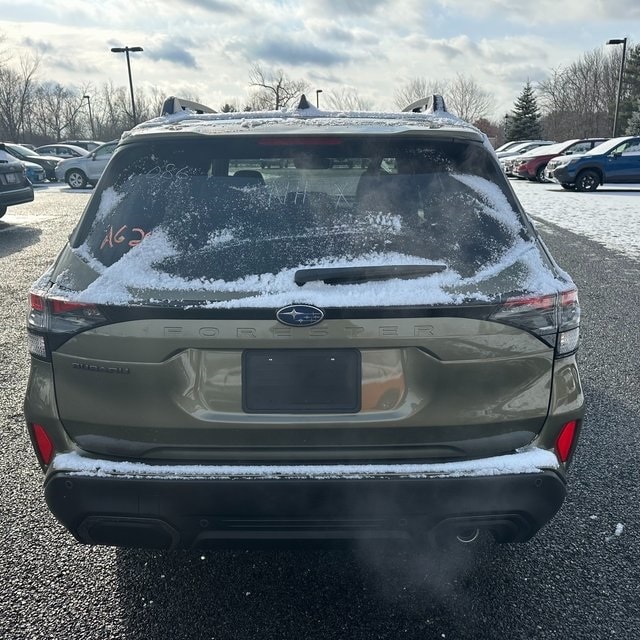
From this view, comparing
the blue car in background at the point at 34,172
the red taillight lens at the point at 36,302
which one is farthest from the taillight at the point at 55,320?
the blue car in background at the point at 34,172

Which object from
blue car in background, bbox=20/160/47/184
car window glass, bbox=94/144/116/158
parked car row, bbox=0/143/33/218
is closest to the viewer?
parked car row, bbox=0/143/33/218

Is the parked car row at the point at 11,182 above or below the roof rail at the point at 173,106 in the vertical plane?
below

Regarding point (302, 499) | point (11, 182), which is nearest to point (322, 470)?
point (302, 499)

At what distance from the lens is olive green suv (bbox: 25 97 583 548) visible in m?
1.84

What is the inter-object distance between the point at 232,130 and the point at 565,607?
7.16 ft

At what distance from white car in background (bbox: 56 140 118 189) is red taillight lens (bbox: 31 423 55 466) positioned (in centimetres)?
2114

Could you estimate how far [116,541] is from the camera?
81.9 inches

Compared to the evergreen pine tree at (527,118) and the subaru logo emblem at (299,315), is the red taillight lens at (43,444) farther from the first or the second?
the evergreen pine tree at (527,118)

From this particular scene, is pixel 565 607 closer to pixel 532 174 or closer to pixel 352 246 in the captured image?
pixel 352 246

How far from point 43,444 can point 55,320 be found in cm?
45

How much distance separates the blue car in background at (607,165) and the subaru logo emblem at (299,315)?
65.0ft

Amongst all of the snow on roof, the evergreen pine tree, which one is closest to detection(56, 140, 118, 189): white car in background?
the snow on roof

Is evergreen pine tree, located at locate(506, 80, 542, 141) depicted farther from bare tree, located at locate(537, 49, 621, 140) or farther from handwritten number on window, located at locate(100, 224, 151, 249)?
handwritten number on window, located at locate(100, 224, 151, 249)

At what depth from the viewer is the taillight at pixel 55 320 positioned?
74.6 inches
